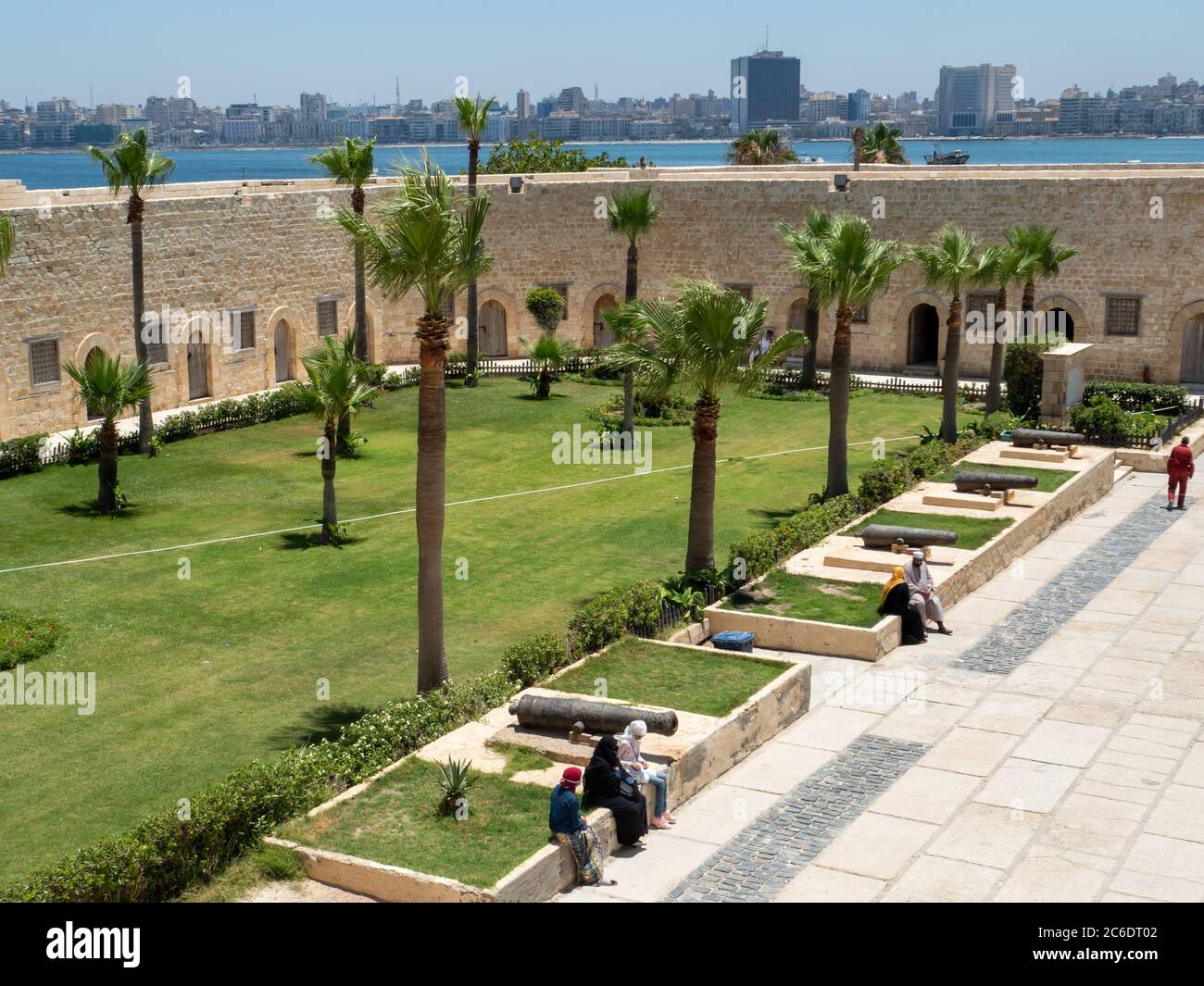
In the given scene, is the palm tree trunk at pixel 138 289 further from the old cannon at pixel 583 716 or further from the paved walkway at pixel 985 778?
the paved walkway at pixel 985 778

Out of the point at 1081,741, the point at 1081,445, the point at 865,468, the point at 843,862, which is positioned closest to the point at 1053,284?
the point at 1081,445

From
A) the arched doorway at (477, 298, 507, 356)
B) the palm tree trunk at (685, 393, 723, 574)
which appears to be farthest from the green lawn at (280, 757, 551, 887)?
the arched doorway at (477, 298, 507, 356)

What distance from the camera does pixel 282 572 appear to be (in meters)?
22.7

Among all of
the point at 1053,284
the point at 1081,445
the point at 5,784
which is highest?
the point at 1053,284

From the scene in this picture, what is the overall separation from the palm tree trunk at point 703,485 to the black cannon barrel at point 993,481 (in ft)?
21.5

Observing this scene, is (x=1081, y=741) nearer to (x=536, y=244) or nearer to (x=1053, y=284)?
(x=1053, y=284)

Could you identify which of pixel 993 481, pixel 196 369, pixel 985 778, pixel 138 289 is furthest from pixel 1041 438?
pixel 196 369

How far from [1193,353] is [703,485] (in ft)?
73.2

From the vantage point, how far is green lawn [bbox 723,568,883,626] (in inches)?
764

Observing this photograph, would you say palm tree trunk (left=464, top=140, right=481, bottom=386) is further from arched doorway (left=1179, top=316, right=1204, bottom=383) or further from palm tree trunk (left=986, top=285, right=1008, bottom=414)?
arched doorway (left=1179, top=316, right=1204, bottom=383)

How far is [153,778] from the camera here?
1516cm

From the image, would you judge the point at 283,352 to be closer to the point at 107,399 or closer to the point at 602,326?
the point at 602,326

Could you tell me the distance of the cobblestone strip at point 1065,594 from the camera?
1884cm
